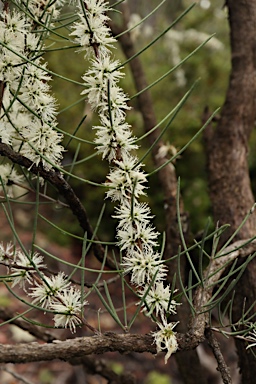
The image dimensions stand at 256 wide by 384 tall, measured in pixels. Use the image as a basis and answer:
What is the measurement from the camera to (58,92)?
3.35m

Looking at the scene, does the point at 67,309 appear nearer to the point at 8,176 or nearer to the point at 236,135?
the point at 8,176

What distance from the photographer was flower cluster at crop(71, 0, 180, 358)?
62 centimetres

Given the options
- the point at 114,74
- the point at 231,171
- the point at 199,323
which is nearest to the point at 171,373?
the point at 231,171

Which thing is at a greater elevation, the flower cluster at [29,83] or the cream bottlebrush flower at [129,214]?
the flower cluster at [29,83]

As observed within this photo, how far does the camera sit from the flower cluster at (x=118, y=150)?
62 cm

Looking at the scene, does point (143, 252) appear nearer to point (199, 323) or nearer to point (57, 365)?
point (199, 323)

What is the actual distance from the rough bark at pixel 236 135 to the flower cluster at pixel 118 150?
1.71 feet

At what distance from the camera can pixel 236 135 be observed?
1295mm

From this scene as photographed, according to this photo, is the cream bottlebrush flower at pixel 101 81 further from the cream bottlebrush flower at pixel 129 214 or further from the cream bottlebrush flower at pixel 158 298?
the cream bottlebrush flower at pixel 158 298

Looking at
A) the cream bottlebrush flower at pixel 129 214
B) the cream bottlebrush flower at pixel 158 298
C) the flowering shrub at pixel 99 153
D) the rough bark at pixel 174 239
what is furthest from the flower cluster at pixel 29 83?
the rough bark at pixel 174 239

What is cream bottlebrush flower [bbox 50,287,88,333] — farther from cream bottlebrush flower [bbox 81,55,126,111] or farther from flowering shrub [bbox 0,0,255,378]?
cream bottlebrush flower [bbox 81,55,126,111]

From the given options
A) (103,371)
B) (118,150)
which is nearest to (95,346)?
(118,150)

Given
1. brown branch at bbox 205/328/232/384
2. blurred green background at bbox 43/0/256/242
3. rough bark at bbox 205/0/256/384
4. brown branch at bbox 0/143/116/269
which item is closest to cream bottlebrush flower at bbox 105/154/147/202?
brown branch at bbox 0/143/116/269

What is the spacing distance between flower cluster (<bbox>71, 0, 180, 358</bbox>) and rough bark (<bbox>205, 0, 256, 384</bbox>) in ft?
1.71
